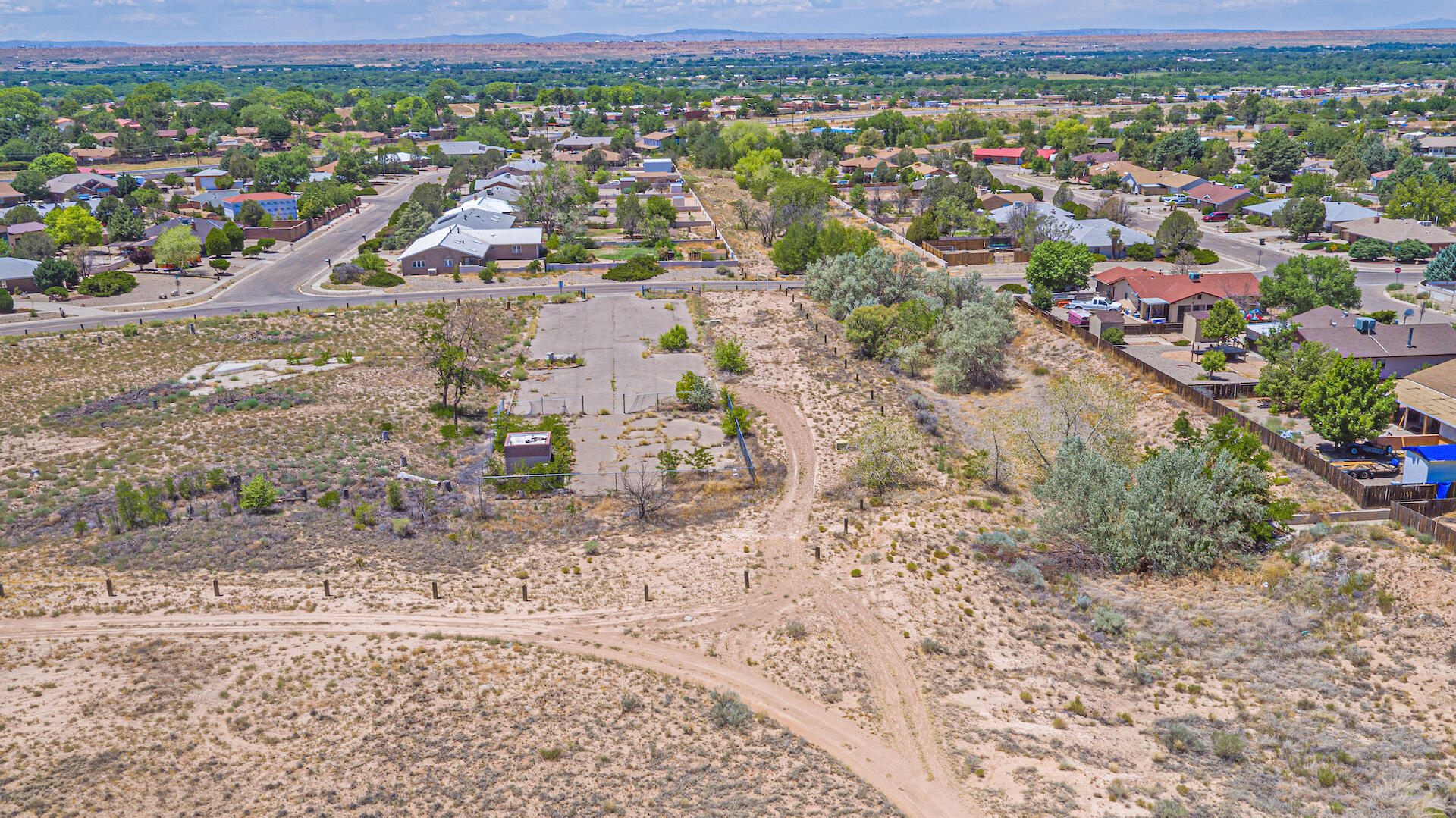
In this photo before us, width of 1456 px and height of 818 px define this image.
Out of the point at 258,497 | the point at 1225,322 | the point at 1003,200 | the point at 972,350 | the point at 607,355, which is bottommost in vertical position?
the point at 258,497

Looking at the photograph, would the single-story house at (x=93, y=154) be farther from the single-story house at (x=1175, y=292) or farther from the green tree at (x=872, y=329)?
the single-story house at (x=1175, y=292)

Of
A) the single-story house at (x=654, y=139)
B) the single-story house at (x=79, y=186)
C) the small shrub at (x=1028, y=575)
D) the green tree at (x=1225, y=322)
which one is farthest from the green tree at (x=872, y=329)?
the single-story house at (x=654, y=139)

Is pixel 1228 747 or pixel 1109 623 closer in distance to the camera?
pixel 1228 747

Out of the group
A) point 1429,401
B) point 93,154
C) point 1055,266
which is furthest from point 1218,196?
point 93,154

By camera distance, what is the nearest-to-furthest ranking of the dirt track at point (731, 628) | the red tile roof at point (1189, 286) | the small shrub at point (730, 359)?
the dirt track at point (731, 628)
the small shrub at point (730, 359)
the red tile roof at point (1189, 286)

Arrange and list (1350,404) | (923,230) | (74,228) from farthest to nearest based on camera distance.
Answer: (923,230) → (74,228) → (1350,404)

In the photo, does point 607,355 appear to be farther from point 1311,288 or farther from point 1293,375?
point 1311,288

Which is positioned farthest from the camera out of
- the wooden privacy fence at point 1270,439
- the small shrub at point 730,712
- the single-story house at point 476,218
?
the single-story house at point 476,218
